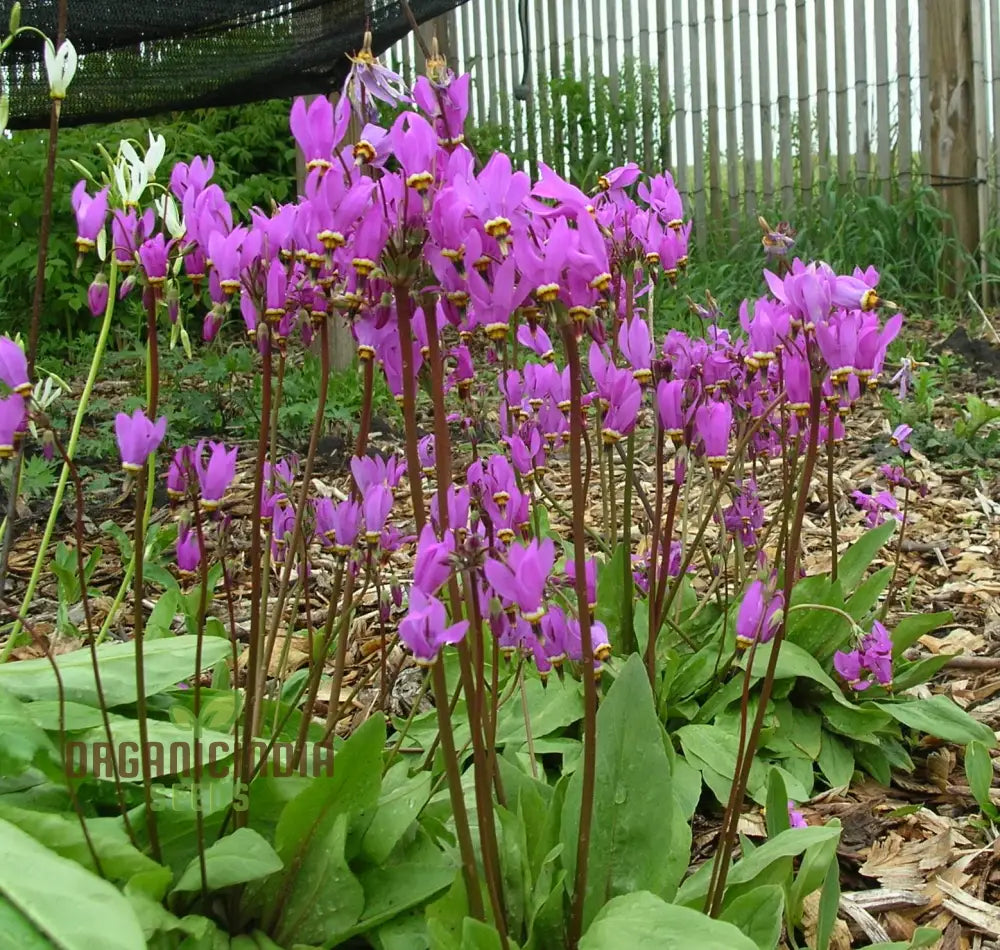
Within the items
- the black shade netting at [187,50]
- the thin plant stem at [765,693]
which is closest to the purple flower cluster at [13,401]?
the thin plant stem at [765,693]

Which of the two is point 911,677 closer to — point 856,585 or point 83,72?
point 856,585

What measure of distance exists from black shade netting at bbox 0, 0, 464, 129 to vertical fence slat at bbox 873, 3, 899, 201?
145 inches

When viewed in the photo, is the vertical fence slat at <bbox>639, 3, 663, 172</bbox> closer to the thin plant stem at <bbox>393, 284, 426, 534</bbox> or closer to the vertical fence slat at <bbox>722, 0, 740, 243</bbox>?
the vertical fence slat at <bbox>722, 0, 740, 243</bbox>

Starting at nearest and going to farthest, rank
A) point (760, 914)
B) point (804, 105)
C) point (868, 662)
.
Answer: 1. point (760, 914)
2. point (868, 662)
3. point (804, 105)

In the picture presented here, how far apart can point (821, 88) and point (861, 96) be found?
30cm

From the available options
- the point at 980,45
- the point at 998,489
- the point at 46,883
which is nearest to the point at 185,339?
the point at 46,883

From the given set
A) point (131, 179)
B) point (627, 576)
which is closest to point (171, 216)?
point (131, 179)

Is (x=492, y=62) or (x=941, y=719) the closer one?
(x=941, y=719)

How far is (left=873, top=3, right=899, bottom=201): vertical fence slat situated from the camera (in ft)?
23.7

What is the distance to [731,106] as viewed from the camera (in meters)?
7.88

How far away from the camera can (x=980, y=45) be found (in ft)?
22.4

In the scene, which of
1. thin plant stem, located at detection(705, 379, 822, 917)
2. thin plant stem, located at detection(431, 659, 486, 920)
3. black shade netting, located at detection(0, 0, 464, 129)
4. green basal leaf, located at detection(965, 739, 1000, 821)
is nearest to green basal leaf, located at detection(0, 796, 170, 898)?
thin plant stem, located at detection(431, 659, 486, 920)

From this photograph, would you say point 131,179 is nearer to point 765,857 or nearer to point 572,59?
point 765,857

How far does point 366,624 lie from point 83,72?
3.32m
